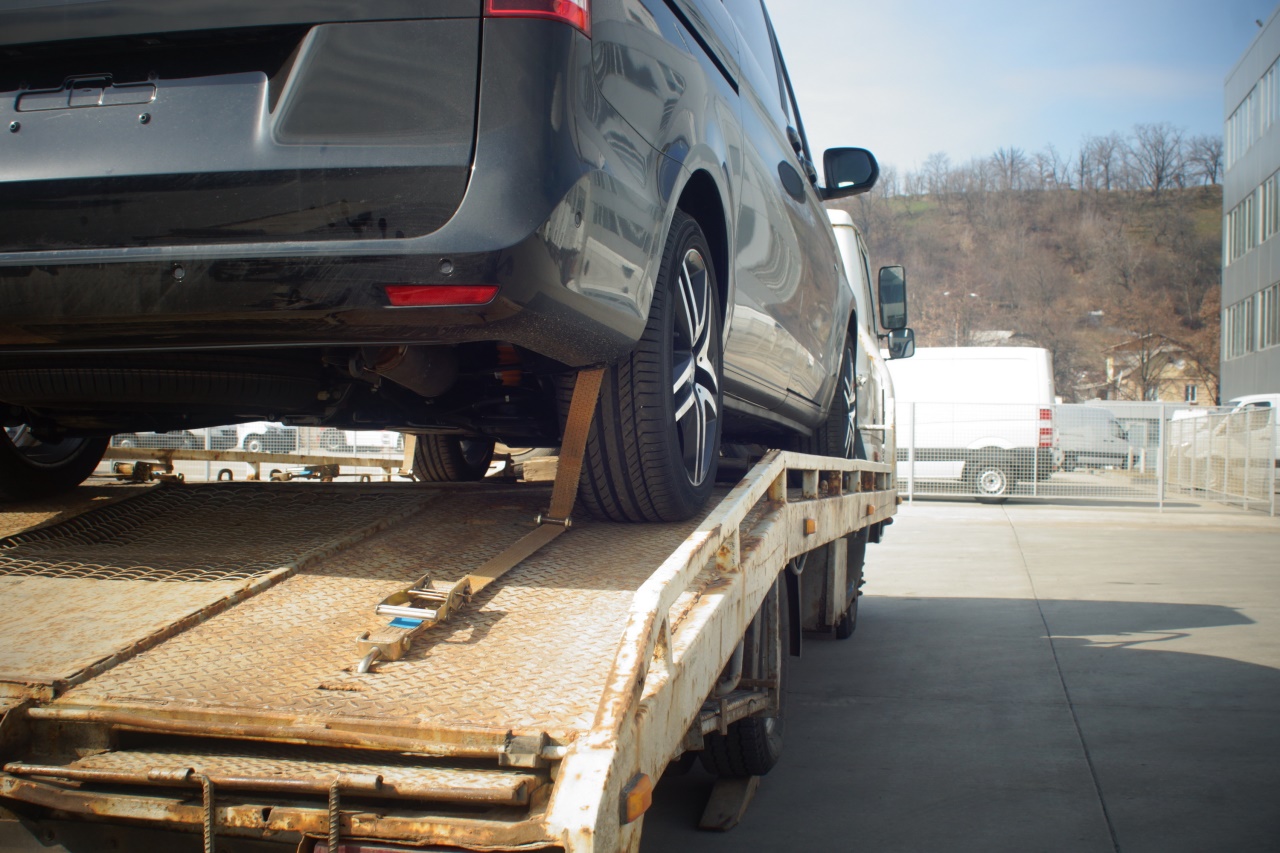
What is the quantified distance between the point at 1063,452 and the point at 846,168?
559 inches

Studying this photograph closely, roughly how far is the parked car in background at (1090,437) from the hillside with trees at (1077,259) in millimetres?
41494

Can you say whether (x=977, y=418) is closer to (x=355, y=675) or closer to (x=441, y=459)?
(x=441, y=459)

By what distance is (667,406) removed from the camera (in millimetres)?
2486

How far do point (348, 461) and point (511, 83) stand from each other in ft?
15.1

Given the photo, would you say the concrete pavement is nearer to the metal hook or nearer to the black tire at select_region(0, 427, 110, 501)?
the metal hook

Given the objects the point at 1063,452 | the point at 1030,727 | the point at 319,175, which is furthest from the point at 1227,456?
the point at 319,175

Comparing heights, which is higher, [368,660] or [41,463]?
[41,463]

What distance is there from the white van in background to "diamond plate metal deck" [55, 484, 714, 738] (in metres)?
15.8

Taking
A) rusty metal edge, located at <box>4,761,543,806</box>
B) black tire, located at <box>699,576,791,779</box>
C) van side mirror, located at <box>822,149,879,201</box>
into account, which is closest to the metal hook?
rusty metal edge, located at <box>4,761,543,806</box>

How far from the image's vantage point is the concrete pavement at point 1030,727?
3.21 metres

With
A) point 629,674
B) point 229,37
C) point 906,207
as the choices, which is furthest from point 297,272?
point 906,207

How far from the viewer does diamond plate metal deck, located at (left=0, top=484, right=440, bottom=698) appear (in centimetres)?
193

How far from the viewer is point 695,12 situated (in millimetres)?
2756

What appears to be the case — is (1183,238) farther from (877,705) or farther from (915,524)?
(877,705)
